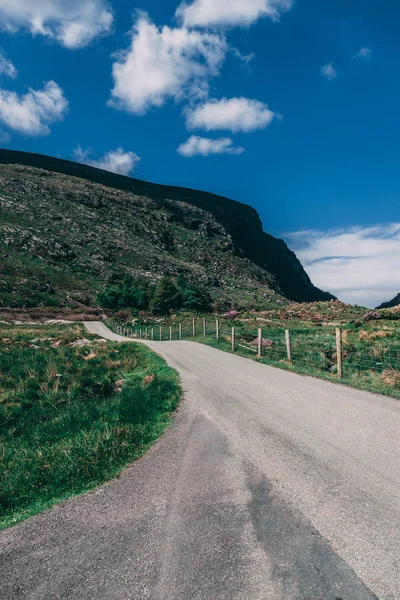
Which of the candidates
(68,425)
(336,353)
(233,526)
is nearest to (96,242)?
(336,353)

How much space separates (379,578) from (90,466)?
3964 millimetres

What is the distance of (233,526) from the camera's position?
11.0 feet

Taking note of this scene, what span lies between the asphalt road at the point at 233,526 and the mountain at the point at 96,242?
202 feet

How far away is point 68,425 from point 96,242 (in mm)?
93063

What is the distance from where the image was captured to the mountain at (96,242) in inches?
2773

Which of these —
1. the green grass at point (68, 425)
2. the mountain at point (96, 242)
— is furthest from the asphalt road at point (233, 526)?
the mountain at point (96, 242)

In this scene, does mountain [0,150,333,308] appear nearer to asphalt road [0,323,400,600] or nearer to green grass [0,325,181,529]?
green grass [0,325,181,529]

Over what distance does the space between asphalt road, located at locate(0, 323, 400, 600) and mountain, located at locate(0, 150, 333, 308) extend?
6149 centimetres

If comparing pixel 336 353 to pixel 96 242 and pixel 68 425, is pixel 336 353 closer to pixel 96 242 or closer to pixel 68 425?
pixel 68 425

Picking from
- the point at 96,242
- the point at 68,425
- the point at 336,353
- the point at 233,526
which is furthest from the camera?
the point at 96,242

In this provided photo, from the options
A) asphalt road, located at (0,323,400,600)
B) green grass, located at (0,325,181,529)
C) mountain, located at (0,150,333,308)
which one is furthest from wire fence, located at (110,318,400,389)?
mountain, located at (0,150,333,308)

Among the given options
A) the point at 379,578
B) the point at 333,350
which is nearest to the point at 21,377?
the point at 379,578

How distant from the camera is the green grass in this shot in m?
4.50

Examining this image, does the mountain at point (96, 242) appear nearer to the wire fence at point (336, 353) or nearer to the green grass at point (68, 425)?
the green grass at point (68, 425)
